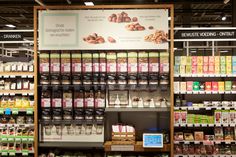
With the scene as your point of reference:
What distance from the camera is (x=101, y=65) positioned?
204 inches

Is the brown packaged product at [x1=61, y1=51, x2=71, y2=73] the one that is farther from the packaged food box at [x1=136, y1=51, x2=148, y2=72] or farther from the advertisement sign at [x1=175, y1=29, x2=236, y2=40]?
the advertisement sign at [x1=175, y1=29, x2=236, y2=40]

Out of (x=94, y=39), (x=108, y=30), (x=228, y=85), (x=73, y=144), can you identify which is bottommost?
(x=73, y=144)

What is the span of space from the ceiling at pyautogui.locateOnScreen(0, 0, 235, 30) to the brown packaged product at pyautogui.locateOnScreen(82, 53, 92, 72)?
19.0 ft

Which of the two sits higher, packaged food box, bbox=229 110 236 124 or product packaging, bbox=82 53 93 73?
product packaging, bbox=82 53 93 73

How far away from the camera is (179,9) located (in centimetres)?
1294

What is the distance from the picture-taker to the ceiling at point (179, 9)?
433 inches

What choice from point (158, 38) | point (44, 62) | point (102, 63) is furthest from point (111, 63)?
point (44, 62)

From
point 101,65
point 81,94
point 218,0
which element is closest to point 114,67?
point 101,65

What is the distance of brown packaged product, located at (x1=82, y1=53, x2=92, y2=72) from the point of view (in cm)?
518

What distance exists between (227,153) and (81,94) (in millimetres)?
2713

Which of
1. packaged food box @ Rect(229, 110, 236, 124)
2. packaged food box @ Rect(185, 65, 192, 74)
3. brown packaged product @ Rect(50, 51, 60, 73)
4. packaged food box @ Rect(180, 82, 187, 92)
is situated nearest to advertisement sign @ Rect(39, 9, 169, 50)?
brown packaged product @ Rect(50, 51, 60, 73)

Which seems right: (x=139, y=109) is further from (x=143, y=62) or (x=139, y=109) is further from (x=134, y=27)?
(x=134, y=27)

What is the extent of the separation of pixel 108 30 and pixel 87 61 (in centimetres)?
60

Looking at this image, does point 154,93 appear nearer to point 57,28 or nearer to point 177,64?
point 177,64
